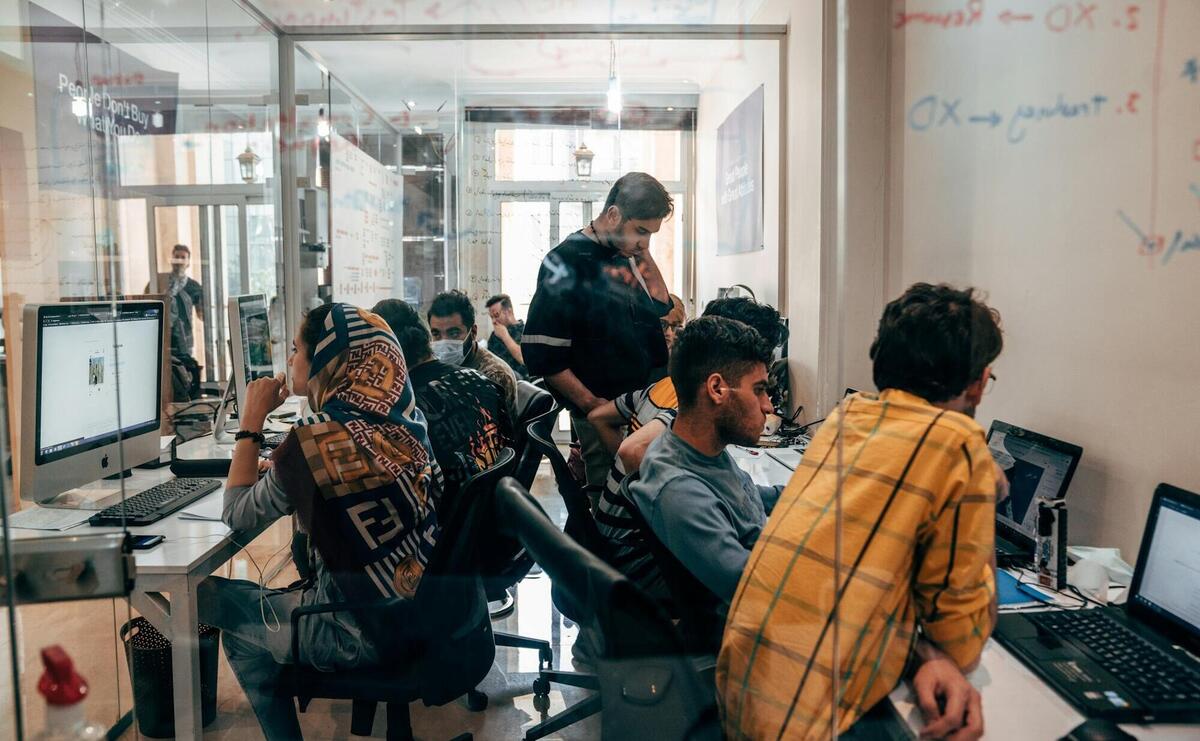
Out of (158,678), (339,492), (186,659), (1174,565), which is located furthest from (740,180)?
(158,678)

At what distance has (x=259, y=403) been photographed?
165cm

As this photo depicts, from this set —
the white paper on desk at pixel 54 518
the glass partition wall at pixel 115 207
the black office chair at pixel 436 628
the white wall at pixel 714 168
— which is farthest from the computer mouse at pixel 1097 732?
the white paper on desk at pixel 54 518

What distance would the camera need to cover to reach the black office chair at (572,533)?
1088 millimetres

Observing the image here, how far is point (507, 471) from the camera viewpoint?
5.20 feet

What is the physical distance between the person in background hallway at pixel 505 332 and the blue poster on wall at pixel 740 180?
40cm

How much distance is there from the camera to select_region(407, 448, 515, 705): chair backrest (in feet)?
5.28

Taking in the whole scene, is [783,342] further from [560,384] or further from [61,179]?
[61,179]

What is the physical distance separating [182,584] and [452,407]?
0.68m

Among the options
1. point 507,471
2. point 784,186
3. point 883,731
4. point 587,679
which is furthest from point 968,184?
point 507,471

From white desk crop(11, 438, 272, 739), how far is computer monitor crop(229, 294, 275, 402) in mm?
312

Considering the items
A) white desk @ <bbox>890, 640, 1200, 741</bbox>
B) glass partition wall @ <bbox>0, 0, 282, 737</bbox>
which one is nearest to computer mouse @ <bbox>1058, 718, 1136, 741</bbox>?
white desk @ <bbox>890, 640, 1200, 741</bbox>

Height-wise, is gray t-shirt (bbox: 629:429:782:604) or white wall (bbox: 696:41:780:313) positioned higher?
white wall (bbox: 696:41:780:313)

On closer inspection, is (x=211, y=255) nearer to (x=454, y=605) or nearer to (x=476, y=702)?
(x=454, y=605)

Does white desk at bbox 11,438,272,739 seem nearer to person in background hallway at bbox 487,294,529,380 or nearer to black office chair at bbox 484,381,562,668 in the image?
black office chair at bbox 484,381,562,668
